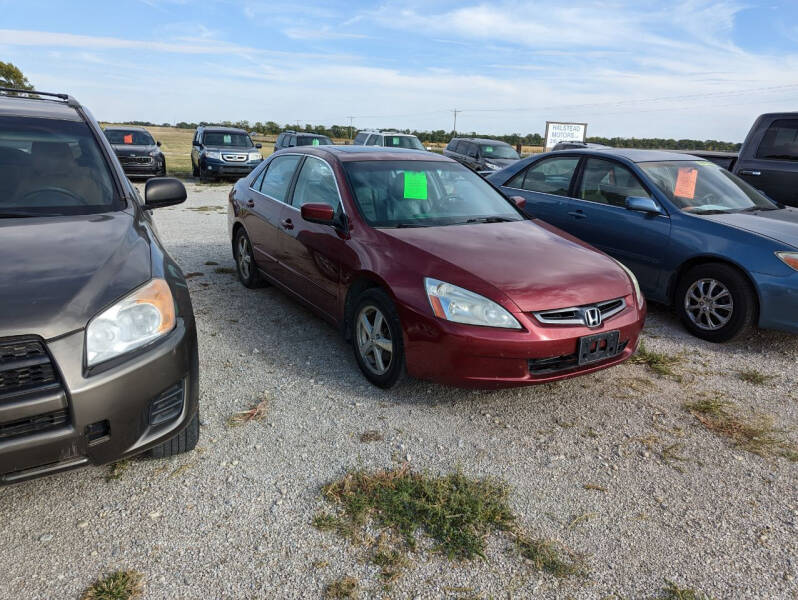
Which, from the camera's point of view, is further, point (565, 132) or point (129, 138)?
point (565, 132)

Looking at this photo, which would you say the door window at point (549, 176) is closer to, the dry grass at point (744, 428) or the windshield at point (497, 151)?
the dry grass at point (744, 428)

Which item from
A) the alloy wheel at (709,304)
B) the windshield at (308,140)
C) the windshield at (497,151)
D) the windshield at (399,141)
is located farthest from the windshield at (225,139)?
the alloy wheel at (709,304)

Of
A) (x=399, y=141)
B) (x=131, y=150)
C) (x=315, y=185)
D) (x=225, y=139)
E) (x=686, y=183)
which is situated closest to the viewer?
(x=315, y=185)

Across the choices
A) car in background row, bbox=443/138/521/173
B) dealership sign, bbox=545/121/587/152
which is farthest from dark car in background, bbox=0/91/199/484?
dealership sign, bbox=545/121/587/152

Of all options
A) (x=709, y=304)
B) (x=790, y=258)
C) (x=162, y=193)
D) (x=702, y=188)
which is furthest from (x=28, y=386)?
(x=702, y=188)

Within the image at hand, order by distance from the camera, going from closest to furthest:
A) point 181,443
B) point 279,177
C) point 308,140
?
point 181,443, point 279,177, point 308,140

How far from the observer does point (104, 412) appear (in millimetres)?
2184

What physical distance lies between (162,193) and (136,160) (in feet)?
49.1

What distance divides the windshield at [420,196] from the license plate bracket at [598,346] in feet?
4.46

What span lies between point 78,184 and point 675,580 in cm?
356

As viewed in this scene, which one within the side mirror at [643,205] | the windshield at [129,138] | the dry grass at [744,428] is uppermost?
the windshield at [129,138]

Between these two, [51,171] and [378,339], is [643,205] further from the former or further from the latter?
[51,171]

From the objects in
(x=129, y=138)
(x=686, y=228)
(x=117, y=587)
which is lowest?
(x=117, y=587)

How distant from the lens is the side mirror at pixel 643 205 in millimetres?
5148
